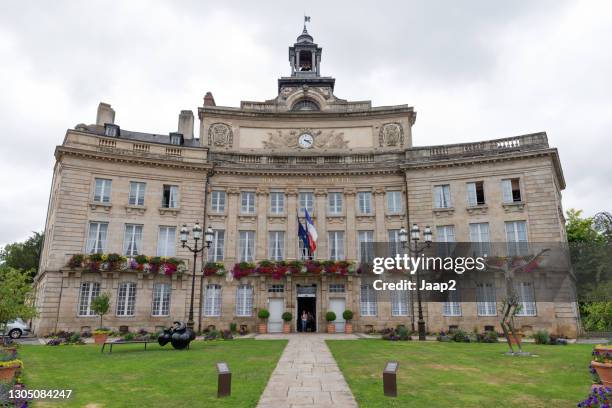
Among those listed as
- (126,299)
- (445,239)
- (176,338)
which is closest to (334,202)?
(445,239)

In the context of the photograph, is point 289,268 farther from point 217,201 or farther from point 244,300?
point 217,201

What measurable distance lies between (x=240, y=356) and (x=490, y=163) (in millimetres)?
23571

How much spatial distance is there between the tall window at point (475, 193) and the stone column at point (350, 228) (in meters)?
8.52

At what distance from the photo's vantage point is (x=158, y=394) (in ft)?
31.7

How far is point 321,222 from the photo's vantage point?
33.4 meters

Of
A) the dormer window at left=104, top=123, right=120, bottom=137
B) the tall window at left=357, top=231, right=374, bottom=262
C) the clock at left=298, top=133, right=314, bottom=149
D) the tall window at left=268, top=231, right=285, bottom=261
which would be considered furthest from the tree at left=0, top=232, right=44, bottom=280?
the tall window at left=357, top=231, right=374, bottom=262

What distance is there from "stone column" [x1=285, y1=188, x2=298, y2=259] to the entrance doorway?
8.69 feet

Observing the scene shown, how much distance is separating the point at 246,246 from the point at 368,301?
33.3 ft

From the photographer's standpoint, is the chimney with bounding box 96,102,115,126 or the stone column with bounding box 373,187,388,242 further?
the chimney with bounding box 96,102,115,126

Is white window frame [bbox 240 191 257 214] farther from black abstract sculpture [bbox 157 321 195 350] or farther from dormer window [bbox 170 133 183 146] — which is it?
black abstract sculpture [bbox 157 321 195 350]

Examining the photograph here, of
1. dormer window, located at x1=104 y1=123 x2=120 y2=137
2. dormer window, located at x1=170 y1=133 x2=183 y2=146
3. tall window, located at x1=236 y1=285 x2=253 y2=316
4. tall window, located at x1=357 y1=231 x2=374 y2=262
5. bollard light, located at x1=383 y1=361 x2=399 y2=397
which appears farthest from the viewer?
dormer window, located at x1=170 y1=133 x2=183 y2=146

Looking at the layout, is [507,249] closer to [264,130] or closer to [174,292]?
[264,130]

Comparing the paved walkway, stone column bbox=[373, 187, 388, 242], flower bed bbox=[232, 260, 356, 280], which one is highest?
stone column bbox=[373, 187, 388, 242]

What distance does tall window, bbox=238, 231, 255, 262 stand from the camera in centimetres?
3256
